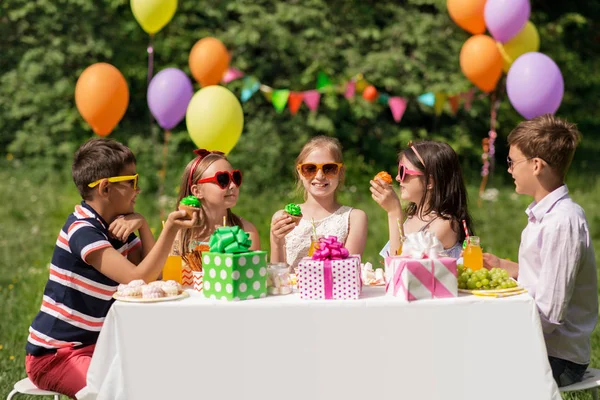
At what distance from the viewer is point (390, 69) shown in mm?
10609

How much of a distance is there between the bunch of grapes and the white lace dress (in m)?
1.24

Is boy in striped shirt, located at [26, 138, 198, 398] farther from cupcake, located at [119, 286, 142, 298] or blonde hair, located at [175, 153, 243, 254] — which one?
blonde hair, located at [175, 153, 243, 254]

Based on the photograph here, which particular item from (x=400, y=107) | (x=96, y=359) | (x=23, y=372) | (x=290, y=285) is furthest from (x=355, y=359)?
(x=400, y=107)

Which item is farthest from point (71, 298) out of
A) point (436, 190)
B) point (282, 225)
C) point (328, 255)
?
point (436, 190)

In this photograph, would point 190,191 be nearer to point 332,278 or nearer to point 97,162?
point 97,162

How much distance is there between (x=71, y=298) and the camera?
3.14m

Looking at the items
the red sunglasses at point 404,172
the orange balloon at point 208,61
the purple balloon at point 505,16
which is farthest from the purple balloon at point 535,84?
the red sunglasses at point 404,172

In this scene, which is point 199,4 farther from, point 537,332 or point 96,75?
point 537,332

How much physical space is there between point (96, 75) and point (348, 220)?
3.71 metres

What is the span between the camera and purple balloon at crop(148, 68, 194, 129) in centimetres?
704

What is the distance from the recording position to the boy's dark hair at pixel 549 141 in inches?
118

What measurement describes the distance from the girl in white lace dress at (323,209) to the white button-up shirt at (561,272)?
3.71ft

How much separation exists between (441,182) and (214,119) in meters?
2.83

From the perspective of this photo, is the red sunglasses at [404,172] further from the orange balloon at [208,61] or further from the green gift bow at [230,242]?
the orange balloon at [208,61]
